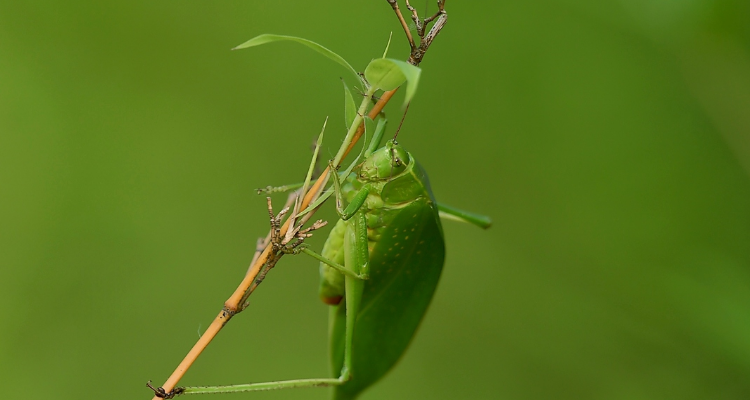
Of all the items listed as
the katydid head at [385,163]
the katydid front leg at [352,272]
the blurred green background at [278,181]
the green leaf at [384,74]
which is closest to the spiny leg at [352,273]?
the katydid front leg at [352,272]

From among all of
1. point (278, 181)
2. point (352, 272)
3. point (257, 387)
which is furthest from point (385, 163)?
point (278, 181)

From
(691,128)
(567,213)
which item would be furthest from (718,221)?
(567,213)

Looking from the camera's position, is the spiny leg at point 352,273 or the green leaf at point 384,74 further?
the spiny leg at point 352,273

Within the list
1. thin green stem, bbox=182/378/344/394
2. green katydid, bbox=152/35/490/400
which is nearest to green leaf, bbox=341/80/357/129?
green katydid, bbox=152/35/490/400

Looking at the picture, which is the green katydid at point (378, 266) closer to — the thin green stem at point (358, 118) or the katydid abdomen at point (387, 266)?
the katydid abdomen at point (387, 266)

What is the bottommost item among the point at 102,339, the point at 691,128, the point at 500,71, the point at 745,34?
the point at 102,339

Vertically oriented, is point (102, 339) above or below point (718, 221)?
below

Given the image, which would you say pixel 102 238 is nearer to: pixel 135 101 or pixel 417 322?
pixel 135 101

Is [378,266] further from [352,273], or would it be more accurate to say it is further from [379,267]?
[352,273]

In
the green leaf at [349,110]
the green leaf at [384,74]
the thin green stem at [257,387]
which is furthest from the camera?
the thin green stem at [257,387]
